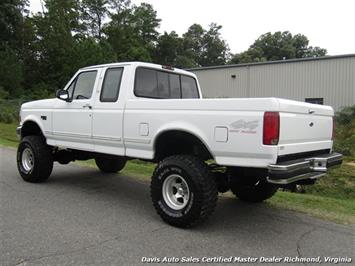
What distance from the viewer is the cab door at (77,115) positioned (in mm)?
6832

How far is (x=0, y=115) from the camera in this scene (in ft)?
84.0

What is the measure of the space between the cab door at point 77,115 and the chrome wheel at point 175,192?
6.02 ft

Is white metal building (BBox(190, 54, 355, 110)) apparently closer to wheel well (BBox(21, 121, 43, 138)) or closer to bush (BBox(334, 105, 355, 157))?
bush (BBox(334, 105, 355, 157))

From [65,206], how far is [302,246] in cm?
349

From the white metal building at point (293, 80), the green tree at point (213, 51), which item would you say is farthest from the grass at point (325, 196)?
the green tree at point (213, 51)

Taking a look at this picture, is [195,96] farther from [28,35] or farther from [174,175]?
[28,35]

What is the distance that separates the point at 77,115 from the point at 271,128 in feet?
12.1

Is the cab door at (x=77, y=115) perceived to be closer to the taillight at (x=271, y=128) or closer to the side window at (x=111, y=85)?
the side window at (x=111, y=85)

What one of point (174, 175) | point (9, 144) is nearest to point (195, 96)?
point (174, 175)

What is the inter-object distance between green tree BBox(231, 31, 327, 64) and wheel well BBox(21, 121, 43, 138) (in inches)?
2628

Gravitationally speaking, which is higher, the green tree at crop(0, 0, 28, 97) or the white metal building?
the green tree at crop(0, 0, 28, 97)

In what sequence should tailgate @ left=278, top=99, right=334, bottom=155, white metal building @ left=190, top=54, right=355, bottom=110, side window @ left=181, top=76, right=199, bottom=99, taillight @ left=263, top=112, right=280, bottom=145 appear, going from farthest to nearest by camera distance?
1. white metal building @ left=190, top=54, right=355, bottom=110
2. side window @ left=181, top=76, right=199, bottom=99
3. tailgate @ left=278, top=99, right=334, bottom=155
4. taillight @ left=263, top=112, right=280, bottom=145

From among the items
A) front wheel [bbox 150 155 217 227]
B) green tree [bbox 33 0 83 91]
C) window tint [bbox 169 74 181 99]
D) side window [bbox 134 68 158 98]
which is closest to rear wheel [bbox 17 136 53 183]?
side window [bbox 134 68 158 98]

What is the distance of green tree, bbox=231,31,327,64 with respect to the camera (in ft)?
246
